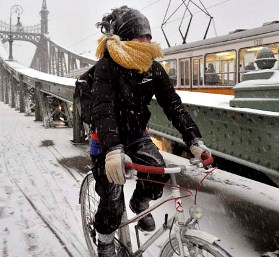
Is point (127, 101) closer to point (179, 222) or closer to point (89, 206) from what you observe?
→ point (179, 222)

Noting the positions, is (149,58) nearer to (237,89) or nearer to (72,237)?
(237,89)

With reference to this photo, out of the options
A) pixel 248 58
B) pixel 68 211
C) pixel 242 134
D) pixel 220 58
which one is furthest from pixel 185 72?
pixel 242 134

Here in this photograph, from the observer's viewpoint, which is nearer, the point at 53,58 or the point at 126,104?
the point at 126,104

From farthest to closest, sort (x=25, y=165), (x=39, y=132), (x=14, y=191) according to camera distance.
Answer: (x=39, y=132)
(x=25, y=165)
(x=14, y=191)

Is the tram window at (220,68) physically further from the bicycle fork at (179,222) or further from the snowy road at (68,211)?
the bicycle fork at (179,222)

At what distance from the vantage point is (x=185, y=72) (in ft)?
37.0

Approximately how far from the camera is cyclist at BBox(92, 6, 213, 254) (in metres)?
2.23

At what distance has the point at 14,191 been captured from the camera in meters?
5.17

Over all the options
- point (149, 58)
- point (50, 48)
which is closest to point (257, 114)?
point (149, 58)

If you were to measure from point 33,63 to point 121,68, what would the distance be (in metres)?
84.8

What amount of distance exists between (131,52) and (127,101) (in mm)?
330

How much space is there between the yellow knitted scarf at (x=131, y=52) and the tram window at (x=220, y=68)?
23.5ft

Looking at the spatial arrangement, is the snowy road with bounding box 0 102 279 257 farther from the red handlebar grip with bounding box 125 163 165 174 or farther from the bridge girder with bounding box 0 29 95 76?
the bridge girder with bounding box 0 29 95 76

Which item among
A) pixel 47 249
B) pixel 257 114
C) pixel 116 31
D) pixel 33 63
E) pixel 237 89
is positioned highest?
pixel 33 63
